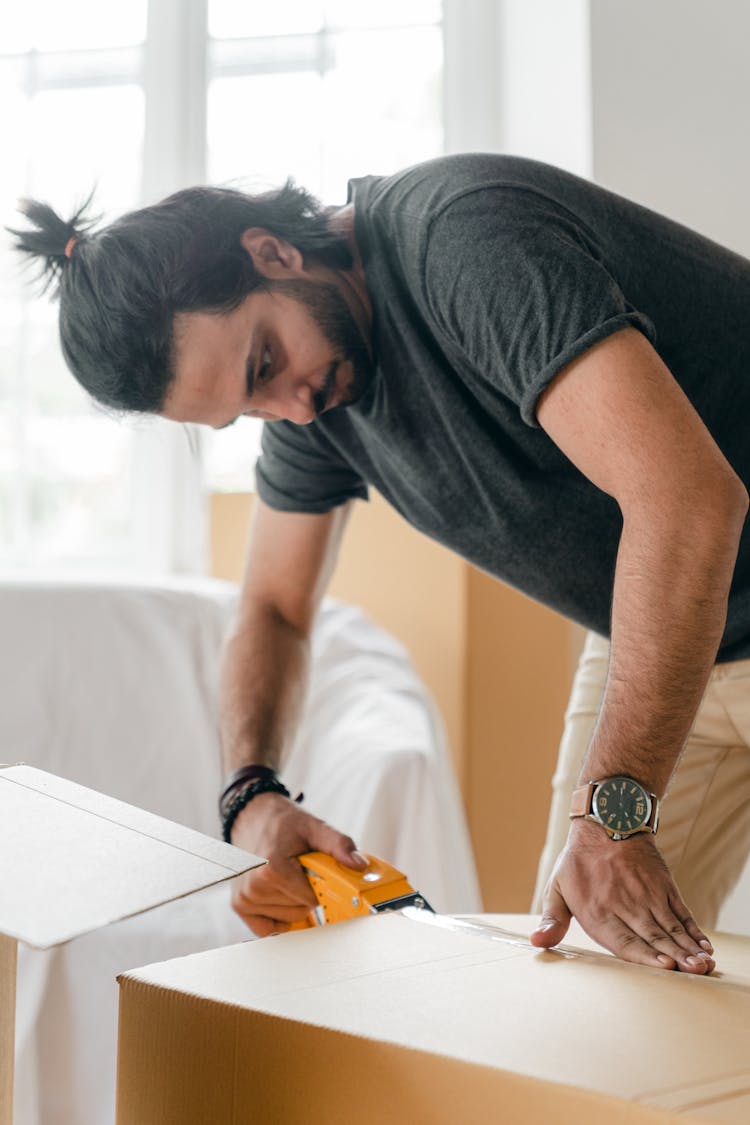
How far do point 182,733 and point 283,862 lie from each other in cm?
110

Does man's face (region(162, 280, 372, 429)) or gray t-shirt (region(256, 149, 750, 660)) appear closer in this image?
gray t-shirt (region(256, 149, 750, 660))

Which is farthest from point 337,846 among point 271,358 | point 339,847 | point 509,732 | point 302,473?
point 509,732

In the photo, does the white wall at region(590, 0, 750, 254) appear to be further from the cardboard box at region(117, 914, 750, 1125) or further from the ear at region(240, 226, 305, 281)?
the cardboard box at region(117, 914, 750, 1125)

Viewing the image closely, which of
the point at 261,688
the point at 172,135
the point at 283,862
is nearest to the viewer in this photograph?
the point at 283,862

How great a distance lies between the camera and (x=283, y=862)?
1003 millimetres

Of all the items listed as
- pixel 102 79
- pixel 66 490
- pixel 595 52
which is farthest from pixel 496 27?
pixel 66 490

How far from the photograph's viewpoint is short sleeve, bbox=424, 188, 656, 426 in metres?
0.85

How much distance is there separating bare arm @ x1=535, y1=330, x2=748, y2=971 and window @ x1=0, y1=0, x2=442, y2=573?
1885 millimetres

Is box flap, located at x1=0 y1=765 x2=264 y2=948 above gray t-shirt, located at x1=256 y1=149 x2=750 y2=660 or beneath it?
beneath

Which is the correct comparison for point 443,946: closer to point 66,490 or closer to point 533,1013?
point 533,1013

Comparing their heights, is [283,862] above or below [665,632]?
below

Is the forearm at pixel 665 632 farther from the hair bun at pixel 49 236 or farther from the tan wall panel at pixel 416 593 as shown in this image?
the tan wall panel at pixel 416 593

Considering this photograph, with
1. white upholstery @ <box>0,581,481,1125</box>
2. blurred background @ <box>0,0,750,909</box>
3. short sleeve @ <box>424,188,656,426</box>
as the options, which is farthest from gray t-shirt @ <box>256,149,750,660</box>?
blurred background @ <box>0,0,750,909</box>

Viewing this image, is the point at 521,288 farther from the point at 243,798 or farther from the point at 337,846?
the point at 243,798
